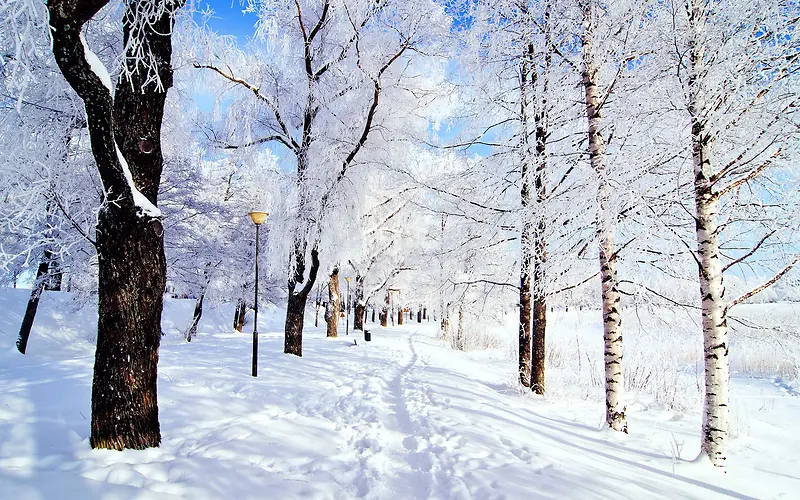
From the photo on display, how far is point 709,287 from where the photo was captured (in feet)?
13.8

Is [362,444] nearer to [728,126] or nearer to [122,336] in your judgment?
[122,336]

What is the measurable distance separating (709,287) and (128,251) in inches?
245

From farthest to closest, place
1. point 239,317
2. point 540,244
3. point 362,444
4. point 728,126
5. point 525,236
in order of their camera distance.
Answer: point 239,317 < point 525,236 < point 540,244 < point 362,444 < point 728,126

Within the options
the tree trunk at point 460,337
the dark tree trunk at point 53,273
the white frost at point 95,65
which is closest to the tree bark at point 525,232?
the white frost at point 95,65

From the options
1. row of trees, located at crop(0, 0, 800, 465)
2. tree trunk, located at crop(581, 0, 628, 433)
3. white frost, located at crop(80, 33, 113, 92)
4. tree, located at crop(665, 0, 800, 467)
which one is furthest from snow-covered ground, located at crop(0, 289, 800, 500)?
white frost, located at crop(80, 33, 113, 92)

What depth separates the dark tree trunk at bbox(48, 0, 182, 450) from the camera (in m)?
3.46

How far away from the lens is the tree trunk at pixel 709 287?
406 centimetres

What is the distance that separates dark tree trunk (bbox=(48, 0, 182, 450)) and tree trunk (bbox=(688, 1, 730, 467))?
220 inches

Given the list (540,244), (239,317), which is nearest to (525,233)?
(540,244)

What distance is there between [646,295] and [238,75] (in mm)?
9507

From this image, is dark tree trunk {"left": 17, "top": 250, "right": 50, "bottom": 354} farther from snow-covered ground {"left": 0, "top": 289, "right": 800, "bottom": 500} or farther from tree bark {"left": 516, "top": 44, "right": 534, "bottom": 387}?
tree bark {"left": 516, "top": 44, "right": 534, "bottom": 387}

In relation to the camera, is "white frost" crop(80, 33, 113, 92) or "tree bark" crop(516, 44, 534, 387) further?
"tree bark" crop(516, 44, 534, 387)

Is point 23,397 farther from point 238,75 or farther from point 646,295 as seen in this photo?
point 646,295

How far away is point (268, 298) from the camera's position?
23.6 metres
